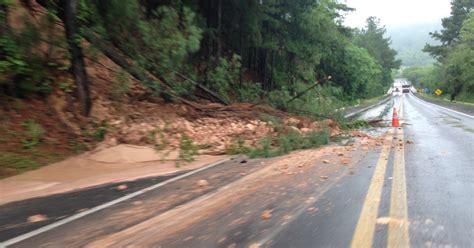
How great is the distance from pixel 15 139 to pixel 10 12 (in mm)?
3510

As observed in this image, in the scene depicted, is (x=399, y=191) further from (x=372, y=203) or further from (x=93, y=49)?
(x=93, y=49)

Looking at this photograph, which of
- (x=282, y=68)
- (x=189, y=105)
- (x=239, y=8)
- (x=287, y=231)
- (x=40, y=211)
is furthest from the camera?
(x=282, y=68)

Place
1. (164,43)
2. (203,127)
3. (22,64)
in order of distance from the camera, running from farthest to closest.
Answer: (164,43) → (203,127) → (22,64)

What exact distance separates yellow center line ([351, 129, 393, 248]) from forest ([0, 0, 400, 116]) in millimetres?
7360

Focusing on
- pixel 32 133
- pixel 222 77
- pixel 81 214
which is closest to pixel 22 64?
pixel 32 133

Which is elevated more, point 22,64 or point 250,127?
point 22,64

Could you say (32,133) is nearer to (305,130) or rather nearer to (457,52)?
(305,130)

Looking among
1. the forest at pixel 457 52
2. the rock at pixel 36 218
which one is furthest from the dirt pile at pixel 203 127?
the forest at pixel 457 52

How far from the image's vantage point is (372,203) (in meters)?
5.23

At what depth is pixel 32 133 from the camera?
28.5 ft

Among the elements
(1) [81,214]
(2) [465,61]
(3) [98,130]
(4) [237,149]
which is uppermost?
(2) [465,61]

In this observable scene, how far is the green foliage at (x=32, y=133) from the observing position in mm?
8398

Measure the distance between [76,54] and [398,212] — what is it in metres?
8.51

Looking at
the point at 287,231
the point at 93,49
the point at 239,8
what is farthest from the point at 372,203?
the point at 239,8
